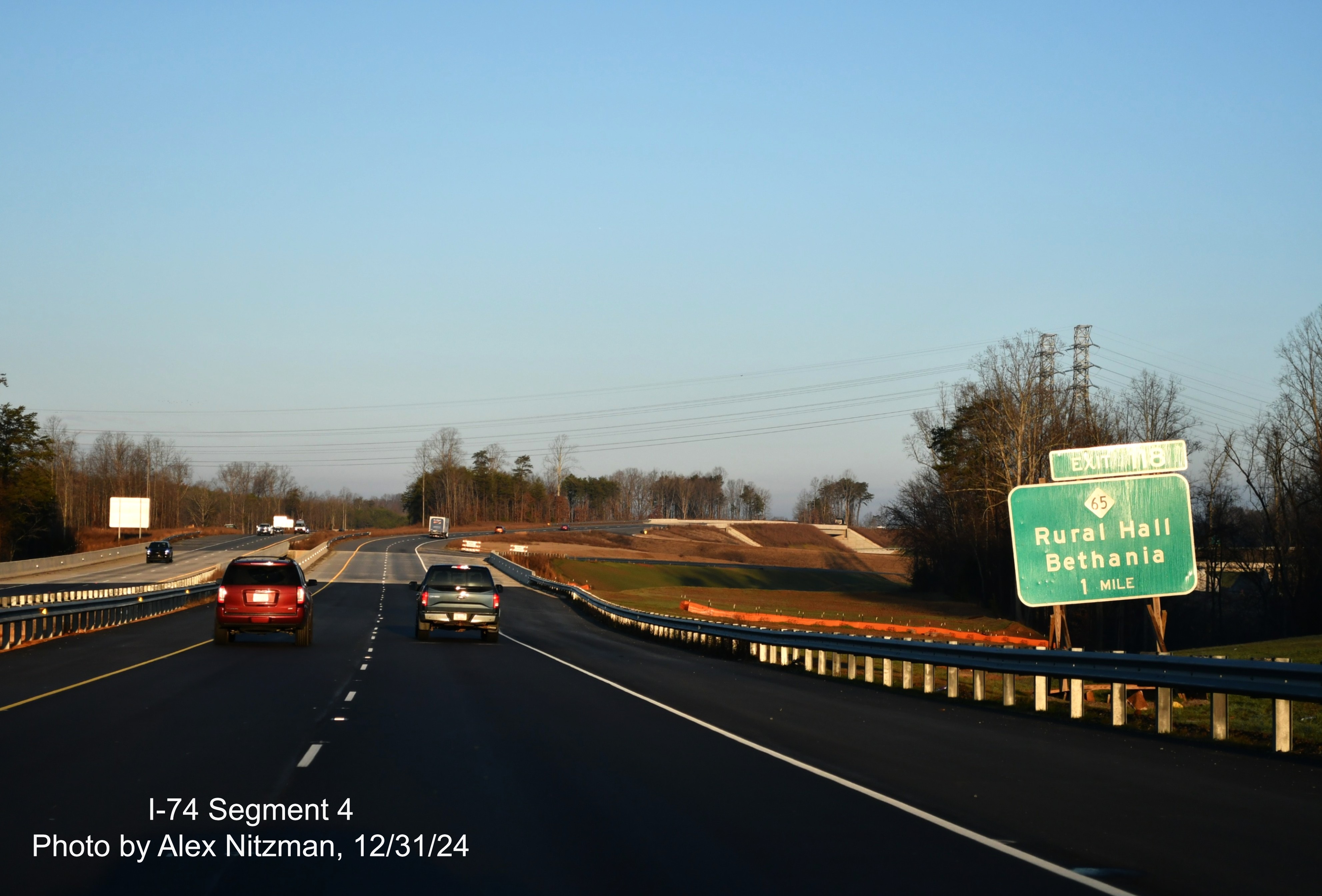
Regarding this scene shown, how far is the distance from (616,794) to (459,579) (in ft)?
75.1

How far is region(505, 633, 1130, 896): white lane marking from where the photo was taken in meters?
6.83

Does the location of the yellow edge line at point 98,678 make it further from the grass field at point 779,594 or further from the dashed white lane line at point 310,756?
the grass field at point 779,594

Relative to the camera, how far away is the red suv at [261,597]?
27172 millimetres

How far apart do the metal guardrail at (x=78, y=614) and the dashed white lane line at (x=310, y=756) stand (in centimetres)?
1735

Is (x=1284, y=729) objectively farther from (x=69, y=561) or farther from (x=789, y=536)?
(x=789, y=536)

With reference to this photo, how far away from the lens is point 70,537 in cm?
11988

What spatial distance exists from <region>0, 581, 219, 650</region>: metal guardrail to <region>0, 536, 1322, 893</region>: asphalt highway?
30.6 feet

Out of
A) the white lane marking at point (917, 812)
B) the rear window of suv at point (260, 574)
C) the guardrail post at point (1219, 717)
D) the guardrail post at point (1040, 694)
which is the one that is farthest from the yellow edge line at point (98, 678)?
the guardrail post at point (1219, 717)

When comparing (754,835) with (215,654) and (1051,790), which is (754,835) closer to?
(1051,790)

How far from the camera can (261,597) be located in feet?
89.2

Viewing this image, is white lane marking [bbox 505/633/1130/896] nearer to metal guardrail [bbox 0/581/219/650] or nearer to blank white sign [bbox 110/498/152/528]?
metal guardrail [bbox 0/581/219/650]

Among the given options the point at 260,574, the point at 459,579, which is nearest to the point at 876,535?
the point at 459,579

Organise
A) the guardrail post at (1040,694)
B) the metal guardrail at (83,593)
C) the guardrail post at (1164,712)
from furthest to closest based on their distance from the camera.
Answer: the metal guardrail at (83,593)
the guardrail post at (1040,694)
the guardrail post at (1164,712)

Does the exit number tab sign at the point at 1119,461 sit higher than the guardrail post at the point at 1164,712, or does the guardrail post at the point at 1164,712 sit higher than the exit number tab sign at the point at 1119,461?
the exit number tab sign at the point at 1119,461
